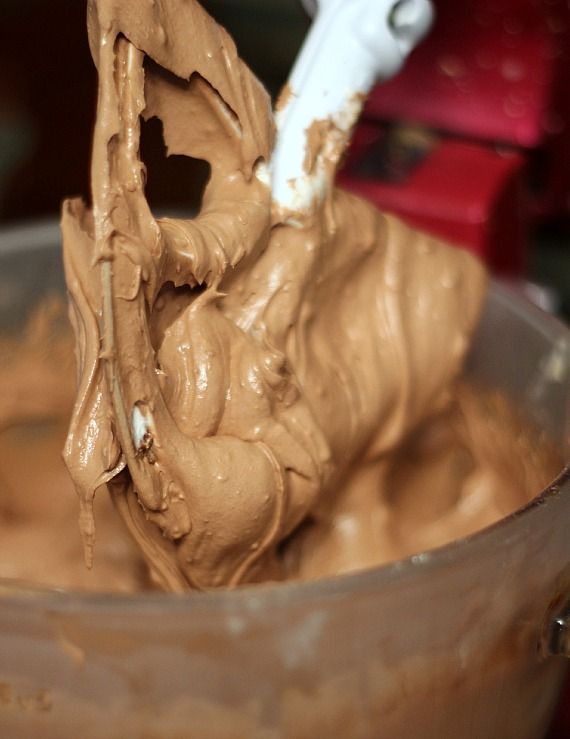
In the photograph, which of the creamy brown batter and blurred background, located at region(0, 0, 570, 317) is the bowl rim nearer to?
the creamy brown batter

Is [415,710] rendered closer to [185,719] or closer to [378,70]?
[185,719]

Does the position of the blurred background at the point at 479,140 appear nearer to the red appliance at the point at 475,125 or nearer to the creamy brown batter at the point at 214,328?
the red appliance at the point at 475,125

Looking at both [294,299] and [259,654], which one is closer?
[259,654]

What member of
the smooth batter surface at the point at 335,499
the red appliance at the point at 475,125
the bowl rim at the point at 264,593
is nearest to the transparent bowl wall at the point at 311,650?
the bowl rim at the point at 264,593

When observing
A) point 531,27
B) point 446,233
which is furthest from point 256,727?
point 531,27

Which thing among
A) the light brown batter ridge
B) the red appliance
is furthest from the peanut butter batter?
the red appliance

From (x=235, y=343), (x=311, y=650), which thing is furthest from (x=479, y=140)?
(x=311, y=650)

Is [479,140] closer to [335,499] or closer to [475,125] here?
[475,125]
